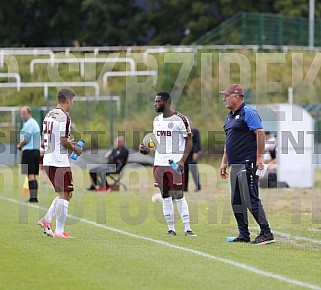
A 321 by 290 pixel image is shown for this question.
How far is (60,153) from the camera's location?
13.8m

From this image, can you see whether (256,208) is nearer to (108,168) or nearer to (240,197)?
(240,197)

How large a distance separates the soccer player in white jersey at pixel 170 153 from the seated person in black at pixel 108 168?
10675 millimetres

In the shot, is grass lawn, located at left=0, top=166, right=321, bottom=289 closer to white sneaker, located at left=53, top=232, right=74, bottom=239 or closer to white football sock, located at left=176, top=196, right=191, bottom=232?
white sneaker, located at left=53, top=232, right=74, bottom=239

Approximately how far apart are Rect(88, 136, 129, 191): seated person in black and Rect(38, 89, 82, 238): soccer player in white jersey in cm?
1120

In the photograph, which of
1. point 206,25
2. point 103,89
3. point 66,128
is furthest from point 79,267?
point 206,25

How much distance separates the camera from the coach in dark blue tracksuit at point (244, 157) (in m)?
13.2

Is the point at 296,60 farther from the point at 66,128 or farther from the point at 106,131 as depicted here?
the point at 66,128

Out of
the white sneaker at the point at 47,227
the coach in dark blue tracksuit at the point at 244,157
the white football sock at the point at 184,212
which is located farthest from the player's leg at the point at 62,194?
the coach in dark blue tracksuit at the point at 244,157

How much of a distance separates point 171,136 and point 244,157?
156 centimetres

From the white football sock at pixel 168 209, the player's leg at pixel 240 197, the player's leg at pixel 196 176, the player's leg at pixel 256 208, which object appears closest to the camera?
the player's leg at pixel 256 208

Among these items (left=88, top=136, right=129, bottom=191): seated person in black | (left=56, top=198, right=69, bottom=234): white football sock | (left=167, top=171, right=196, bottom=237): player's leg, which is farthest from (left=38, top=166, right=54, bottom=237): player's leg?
(left=88, top=136, right=129, bottom=191): seated person in black

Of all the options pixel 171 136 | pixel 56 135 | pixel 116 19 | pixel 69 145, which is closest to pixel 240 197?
pixel 171 136

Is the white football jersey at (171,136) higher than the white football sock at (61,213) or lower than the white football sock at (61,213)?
higher

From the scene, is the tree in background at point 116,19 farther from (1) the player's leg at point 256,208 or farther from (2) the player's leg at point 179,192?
(1) the player's leg at point 256,208
